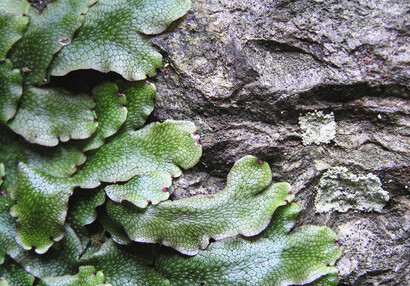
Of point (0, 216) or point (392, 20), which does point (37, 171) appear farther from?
point (392, 20)

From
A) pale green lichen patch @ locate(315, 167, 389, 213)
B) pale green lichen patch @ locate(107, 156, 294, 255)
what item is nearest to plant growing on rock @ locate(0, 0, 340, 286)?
pale green lichen patch @ locate(107, 156, 294, 255)

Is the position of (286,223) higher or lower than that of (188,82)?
lower

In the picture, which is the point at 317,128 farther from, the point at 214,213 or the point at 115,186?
the point at 115,186

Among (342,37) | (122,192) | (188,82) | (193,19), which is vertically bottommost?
(122,192)

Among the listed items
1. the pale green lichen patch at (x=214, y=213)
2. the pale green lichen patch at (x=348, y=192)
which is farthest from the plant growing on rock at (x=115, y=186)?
the pale green lichen patch at (x=348, y=192)

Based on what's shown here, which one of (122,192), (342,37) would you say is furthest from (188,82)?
(342,37)

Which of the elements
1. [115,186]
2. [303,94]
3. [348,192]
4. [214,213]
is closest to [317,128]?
[303,94]
